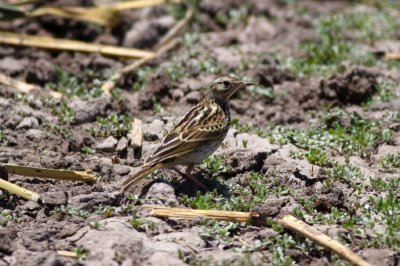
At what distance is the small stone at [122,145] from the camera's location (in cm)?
990

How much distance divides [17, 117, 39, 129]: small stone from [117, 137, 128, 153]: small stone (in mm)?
1107

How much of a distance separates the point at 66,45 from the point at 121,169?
4.19m

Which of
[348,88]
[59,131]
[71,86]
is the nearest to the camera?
[59,131]

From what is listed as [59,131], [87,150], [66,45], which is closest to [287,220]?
[87,150]

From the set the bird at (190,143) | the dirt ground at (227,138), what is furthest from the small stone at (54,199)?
the bird at (190,143)

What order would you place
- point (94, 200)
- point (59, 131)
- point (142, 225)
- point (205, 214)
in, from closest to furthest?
1. point (142, 225)
2. point (205, 214)
3. point (94, 200)
4. point (59, 131)

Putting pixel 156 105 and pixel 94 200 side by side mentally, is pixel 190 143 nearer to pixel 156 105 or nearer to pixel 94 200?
pixel 94 200

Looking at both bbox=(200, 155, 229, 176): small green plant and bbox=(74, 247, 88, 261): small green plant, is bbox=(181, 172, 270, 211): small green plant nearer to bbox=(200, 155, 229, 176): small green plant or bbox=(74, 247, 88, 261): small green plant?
Answer: bbox=(200, 155, 229, 176): small green plant

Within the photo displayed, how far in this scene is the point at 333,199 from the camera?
337 inches

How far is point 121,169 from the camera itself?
30.4 feet

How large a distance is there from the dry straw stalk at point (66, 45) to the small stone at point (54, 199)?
484 cm

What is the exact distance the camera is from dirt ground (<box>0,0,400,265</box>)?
7734 mm

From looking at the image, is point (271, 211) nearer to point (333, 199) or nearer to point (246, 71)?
point (333, 199)

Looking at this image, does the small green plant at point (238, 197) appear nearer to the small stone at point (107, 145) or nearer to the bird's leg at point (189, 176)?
the bird's leg at point (189, 176)
